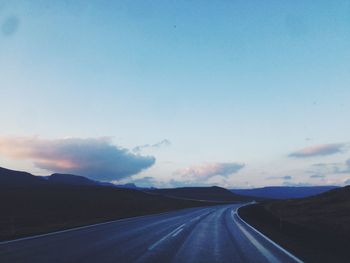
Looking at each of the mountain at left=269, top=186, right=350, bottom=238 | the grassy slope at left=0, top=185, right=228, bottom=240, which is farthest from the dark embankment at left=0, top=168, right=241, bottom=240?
the mountain at left=269, top=186, right=350, bottom=238

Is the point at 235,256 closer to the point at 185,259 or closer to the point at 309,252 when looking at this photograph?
the point at 185,259

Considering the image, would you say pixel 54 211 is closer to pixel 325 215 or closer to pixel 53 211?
pixel 53 211

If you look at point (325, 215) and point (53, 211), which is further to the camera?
point (53, 211)

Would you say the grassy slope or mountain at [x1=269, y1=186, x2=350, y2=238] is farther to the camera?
mountain at [x1=269, y1=186, x2=350, y2=238]

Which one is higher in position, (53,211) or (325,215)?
(53,211)

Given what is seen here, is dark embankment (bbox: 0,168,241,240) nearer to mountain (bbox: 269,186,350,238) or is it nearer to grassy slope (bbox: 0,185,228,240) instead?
grassy slope (bbox: 0,185,228,240)

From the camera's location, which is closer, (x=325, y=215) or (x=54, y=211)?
(x=325, y=215)

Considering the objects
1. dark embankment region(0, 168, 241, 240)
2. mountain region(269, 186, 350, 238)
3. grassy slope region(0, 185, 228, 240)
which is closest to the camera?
grassy slope region(0, 185, 228, 240)

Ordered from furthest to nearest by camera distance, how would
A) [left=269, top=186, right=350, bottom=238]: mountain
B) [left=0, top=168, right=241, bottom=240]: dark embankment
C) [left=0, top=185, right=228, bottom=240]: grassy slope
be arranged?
[left=269, top=186, right=350, bottom=238]: mountain → [left=0, top=168, right=241, bottom=240]: dark embankment → [left=0, top=185, right=228, bottom=240]: grassy slope

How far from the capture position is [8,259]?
11.7m

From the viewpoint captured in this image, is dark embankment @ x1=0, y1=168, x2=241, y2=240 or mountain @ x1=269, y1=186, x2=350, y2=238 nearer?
dark embankment @ x1=0, y1=168, x2=241, y2=240

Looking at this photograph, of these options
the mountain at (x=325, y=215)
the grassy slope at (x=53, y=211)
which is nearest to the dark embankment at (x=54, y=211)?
the grassy slope at (x=53, y=211)

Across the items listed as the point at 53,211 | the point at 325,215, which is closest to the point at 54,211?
the point at 53,211

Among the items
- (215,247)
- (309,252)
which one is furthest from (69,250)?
(309,252)
